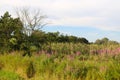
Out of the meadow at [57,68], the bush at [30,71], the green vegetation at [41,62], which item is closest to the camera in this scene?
the meadow at [57,68]

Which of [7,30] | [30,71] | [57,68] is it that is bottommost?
[30,71]

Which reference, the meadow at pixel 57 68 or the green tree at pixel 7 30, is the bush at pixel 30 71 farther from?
the green tree at pixel 7 30

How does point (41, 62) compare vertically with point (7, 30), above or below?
below

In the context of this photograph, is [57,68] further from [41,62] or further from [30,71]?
[30,71]

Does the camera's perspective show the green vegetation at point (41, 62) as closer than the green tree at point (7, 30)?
Yes

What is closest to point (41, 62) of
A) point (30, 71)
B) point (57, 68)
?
point (30, 71)

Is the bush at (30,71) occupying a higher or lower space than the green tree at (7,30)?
lower

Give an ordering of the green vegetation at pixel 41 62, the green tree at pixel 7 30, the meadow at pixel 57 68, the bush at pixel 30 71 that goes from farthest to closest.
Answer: the green tree at pixel 7 30
the bush at pixel 30 71
the green vegetation at pixel 41 62
the meadow at pixel 57 68

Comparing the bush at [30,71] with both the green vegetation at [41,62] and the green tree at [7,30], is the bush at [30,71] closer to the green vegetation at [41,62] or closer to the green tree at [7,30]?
the green vegetation at [41,62]

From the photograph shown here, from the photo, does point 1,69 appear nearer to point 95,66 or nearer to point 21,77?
point 21,77

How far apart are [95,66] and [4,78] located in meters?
5.16

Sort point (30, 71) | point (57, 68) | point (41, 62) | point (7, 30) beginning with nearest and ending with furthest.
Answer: point (57, 68) < point (41, 62) < point (30, 71) < point (7, 30)

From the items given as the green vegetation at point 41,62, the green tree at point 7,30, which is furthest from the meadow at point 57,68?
the green tree at point 7,30

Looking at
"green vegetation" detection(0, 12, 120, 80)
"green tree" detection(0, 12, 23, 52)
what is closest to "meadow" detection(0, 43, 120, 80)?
"green vegetation" detection(0, 12, 120, 80)
